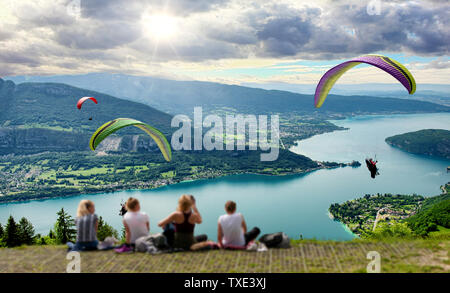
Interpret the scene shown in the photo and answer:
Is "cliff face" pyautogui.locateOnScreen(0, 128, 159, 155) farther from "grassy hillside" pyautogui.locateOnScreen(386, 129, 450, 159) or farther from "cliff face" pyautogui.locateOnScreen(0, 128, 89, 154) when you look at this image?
"grassy hillside" pyautogui.locateOnScreen(386, 129, 450, 159)

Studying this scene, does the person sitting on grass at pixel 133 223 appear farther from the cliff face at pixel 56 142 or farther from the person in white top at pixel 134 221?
the cliff face at pixel 56 142

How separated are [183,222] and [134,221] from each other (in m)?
1.21

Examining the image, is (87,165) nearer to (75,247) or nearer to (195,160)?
(195,160)

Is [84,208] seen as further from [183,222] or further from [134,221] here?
[183,222]

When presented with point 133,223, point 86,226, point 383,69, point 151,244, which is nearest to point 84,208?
point 86,226

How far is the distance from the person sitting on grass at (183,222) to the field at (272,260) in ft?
0.98

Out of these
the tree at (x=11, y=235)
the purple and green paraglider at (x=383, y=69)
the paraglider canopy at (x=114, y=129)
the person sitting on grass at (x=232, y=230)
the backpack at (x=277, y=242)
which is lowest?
the tree at (x=11, y=235)

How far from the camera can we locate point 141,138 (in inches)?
6900

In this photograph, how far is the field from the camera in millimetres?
7156

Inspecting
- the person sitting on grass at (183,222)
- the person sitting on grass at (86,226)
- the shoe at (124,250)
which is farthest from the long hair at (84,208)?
the person sitting on grass at (183,222)

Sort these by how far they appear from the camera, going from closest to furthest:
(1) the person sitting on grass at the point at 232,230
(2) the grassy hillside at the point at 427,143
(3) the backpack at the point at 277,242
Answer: (1) the person sitting on grass at the point at 232,230
(3) the backpack at the point at 277,242
(2) the grassy hillside at the point at 427,143

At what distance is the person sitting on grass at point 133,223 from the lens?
7.59 metres

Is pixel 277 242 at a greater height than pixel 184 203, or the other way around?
pixel 184 203

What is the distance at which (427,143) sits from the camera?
6097 inches
